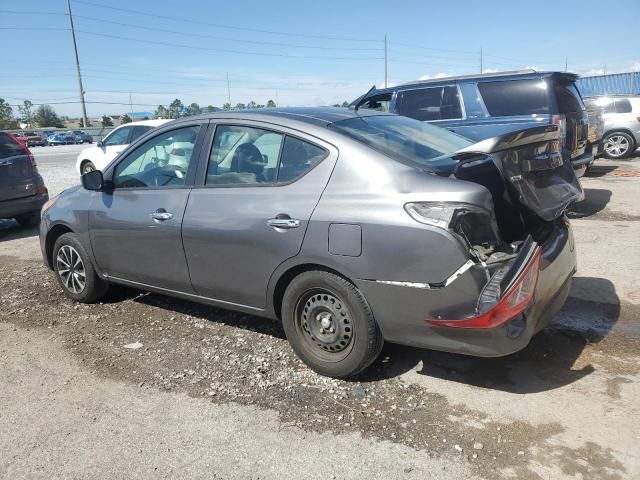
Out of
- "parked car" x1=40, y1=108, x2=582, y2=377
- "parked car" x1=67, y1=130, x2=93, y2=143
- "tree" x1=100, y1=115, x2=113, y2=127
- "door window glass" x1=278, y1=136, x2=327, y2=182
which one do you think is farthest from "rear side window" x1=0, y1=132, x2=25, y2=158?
"tree" x1=100, y1=115, x2=113, y2=127

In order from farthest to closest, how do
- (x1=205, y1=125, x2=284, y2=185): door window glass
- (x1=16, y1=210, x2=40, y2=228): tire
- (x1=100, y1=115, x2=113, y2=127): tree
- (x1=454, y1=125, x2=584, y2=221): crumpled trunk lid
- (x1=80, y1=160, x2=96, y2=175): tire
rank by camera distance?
(x1=100, y1=115, x2=113, y2=127): tree < (x1=80, y1=160, x2=96, y2=175): tire < (x1=16, y1=210, x2=40, y2=228): tire < (x1=205, y1=125, x2=284, y2=185): door window glass < (x1=454, y1=125, x2=584, y2=221): crumpled trunk lid

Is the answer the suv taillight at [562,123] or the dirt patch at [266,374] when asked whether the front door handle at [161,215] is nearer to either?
the dirt patch at [266,374]

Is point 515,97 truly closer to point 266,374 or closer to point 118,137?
point 266,374

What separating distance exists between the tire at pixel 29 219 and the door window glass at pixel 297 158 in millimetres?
6843

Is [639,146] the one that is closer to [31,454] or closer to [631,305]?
[631,305]

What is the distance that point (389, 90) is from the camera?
27.9 ft

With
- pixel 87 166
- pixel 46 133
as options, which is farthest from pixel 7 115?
pixel 87 166

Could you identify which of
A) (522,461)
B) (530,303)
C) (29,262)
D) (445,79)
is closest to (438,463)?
(522,461)

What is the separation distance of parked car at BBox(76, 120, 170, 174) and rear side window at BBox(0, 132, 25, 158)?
12.6 feet

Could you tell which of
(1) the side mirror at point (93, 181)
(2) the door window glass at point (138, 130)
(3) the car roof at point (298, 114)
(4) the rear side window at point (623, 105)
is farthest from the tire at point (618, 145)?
(1) the side mirror at point (93, 181)

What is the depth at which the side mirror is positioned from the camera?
4484 millimetres

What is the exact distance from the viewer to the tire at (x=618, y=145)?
46.1 feet

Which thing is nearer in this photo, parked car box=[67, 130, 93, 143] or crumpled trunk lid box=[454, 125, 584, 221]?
crumpled trunk lid box=[454, 125, 584, 221]

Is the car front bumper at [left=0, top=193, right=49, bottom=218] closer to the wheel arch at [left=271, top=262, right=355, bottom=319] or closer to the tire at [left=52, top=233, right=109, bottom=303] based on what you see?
the tire at [left=52, top=233, right=109, bottom=303]
